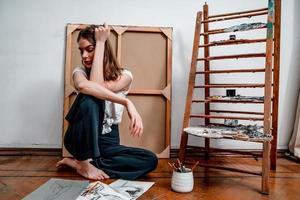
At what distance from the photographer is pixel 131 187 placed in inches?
44.3

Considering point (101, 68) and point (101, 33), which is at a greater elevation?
point (101, 33)

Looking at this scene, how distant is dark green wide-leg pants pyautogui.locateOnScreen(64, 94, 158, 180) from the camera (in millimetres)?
1167

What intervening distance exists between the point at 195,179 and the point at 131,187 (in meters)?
0.36

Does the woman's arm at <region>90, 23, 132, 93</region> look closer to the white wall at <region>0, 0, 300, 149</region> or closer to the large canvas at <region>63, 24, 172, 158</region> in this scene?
the large canvas at <region>63, 24, 172, 158</region>

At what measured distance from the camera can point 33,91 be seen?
5.68 feet

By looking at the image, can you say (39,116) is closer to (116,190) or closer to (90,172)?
(90,172)

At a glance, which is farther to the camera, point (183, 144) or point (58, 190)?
point (183, 144)

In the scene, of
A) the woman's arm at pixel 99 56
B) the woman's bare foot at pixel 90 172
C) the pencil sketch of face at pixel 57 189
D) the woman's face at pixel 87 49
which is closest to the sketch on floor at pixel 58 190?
the pencil sketch of face at pixel 57 189

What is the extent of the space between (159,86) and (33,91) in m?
0.88

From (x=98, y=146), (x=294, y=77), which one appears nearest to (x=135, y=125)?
(x=98, y=146)

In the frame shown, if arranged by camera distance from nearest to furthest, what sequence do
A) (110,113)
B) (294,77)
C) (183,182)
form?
(183,182)
(110,113)
(294,77)

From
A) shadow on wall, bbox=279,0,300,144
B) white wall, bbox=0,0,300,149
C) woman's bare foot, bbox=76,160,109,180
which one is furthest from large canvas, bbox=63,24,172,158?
shadow on wall, bbox=279,0,300,144

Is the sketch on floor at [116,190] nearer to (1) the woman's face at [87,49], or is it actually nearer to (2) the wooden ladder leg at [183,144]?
(2) the wooden ladder leg at [183,144]

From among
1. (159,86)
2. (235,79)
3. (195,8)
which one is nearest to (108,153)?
(159,86)
